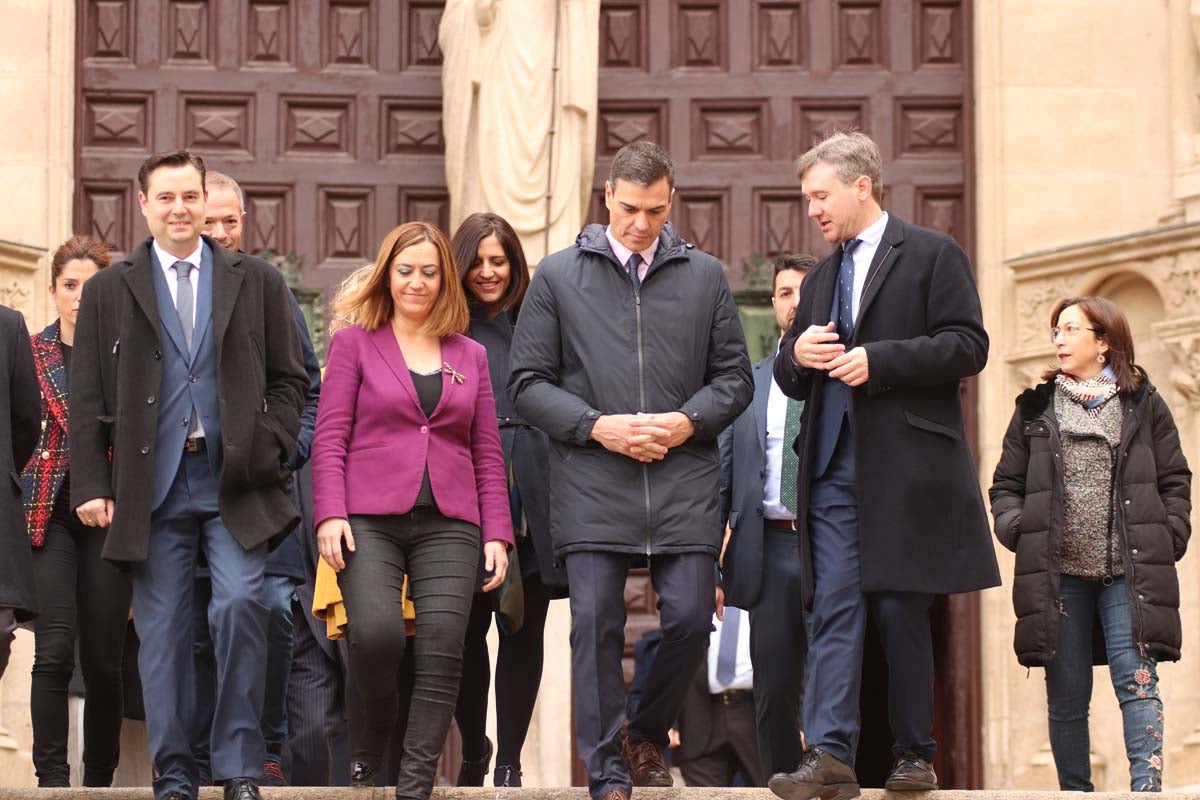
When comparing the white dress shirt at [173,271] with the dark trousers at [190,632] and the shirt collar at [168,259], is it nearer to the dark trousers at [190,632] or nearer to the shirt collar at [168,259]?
the shirt collar at [168,259]

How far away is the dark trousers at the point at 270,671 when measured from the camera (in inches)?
293

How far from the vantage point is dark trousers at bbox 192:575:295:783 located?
7.45m

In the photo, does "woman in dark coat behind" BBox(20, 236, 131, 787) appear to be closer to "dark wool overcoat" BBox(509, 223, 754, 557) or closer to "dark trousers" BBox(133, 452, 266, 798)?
"dark trousers" BBox(133, 452, 266, 798)

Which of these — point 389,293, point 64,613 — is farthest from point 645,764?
point 64,613

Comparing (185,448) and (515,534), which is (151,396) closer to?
(185,448)

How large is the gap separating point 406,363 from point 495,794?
4.64 feet

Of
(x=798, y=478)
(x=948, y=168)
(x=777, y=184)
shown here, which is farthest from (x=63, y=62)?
(x=798, y=478)

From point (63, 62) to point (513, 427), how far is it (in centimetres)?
573

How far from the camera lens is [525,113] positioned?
1199 centimetres

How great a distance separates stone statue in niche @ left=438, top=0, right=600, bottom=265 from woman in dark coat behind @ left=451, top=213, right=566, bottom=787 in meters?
4.10

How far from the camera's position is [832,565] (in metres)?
6.97

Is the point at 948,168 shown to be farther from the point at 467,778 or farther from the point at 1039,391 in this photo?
the point at 467,778

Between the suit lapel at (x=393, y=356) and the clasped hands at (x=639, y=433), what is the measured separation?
1.85 feet

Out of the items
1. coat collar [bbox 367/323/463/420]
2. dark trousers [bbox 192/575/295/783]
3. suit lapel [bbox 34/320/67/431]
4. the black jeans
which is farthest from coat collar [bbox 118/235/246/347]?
dark trousers [bbox 192/575/295/783]
